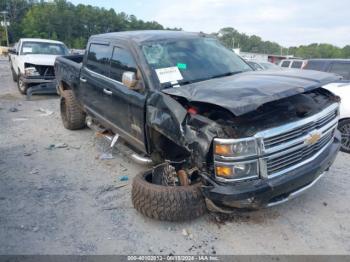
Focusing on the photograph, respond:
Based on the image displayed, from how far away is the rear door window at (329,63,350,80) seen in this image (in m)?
7.64

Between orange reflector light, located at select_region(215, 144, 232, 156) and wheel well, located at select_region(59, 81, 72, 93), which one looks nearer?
orange reflector light, located at select_region(215, 144, 232, 156)

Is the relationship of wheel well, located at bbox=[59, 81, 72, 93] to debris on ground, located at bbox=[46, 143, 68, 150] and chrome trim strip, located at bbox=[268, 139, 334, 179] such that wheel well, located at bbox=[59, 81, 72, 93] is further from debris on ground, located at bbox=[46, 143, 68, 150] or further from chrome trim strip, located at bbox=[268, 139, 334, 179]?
chrome trim strip, located at bbox=[268, 139, 334, 179]

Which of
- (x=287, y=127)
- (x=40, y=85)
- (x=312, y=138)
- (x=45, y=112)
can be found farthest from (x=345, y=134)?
(x=40, y=85)

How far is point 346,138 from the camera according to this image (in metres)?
5.75

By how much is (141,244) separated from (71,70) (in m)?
4.27

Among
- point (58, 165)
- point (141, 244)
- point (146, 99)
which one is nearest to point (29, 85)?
point (58, 165)

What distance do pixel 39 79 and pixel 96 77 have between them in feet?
23.3

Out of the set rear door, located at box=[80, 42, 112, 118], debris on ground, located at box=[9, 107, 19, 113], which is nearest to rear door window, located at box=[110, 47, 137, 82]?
rear door, located at box=[80, 42, 112, 118]

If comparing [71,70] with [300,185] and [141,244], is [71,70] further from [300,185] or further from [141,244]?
[300,185]

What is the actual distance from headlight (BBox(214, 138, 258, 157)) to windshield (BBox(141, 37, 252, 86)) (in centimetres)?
126

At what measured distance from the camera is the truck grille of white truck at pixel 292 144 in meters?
2.91

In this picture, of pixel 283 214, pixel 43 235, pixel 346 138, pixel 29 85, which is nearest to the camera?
pixel 43 235

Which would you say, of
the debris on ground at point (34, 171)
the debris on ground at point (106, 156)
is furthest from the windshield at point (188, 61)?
the debris on ground at point (34, 171)

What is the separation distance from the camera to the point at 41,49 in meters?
12.2
